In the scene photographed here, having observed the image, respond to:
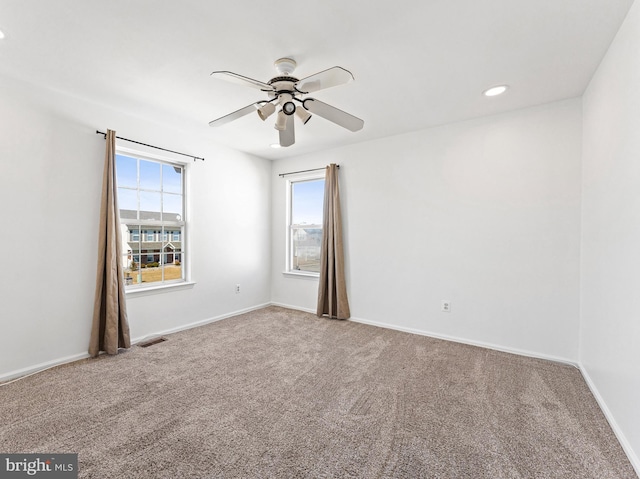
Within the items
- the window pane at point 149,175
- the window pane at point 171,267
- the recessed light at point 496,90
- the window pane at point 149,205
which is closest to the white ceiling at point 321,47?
the recessed light at point 496,90

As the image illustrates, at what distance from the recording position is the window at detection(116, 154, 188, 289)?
3.35 metres

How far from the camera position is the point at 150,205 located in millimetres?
3549

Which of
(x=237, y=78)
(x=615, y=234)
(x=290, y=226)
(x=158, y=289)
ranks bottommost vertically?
(x=158, y=289)

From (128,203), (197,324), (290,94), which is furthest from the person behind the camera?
(197,324)

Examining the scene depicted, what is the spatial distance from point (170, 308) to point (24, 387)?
56.9 inches

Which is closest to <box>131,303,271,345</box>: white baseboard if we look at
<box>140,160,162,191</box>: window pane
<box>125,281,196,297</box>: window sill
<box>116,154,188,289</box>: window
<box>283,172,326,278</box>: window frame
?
<box>125,281,196,297</box>: window sill

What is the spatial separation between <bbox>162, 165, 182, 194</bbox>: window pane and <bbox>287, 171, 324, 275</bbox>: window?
1.70 meters

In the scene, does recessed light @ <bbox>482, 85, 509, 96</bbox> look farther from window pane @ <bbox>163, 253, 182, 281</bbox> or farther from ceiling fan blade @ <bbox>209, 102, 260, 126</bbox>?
window pane @ <bbox>163, 253, 182, 281</bbox>

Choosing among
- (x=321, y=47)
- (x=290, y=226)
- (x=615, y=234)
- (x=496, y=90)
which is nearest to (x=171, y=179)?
(x=290, y=226)

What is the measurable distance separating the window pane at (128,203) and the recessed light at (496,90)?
3803 mm

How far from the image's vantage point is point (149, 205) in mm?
3537

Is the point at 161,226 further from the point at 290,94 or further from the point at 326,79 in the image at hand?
the point at 326,79

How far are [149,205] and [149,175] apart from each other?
363 millimetres

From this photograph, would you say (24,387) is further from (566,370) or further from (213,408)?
(566,370)
